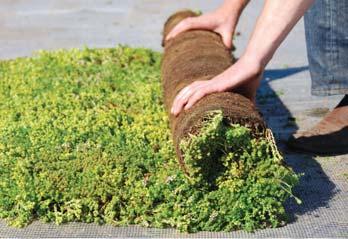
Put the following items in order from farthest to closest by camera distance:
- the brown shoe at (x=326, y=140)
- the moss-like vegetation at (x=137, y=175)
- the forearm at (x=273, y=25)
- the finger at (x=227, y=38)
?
1. the finger at (x=227, y=38)
2. the brown shoe at (x=326, y=140)
3. the forearm at (x=273, y=25)
4. the moss-like vegetation at (x=137, y=175)

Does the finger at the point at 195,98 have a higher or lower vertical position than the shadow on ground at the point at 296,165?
higher

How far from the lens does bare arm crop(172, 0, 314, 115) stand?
3.06 metres

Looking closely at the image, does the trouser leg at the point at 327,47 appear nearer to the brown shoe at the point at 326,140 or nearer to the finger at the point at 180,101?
the brown shoe at the point at 326,140

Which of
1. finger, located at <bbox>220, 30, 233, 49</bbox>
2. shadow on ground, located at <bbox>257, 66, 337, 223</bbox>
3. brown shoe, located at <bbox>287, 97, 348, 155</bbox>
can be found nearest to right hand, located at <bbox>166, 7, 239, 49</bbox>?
finger, located at <bbox>220, 30, 233, 49</bbox>

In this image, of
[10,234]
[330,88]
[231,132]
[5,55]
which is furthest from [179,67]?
[5,55]

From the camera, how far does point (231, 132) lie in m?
2.80

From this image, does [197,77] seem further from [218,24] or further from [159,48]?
[159,48]

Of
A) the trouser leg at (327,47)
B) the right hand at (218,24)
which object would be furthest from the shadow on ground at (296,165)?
the right hand at (218,24)

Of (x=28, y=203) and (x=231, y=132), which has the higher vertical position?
(x=231, y=132)

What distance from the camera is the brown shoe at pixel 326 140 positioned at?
366 centimetres

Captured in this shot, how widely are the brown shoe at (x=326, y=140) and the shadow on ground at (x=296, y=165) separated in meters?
0.05

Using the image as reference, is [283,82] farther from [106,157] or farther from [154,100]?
[106,157]

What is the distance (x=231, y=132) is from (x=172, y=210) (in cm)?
38

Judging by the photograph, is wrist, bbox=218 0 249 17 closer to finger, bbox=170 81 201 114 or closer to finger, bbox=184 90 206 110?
finger, bbox=170 81 201 114
